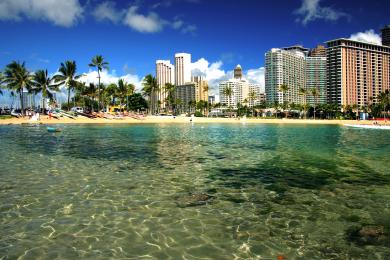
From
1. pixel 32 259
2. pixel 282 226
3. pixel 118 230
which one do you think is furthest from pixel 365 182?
pixel 32 259

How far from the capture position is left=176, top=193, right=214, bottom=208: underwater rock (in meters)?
11.7

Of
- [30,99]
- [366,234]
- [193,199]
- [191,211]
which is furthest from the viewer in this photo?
[30,99]

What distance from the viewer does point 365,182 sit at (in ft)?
51.7

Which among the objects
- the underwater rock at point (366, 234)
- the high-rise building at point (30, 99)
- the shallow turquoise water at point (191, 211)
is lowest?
the underwater rock at point (366, 234)

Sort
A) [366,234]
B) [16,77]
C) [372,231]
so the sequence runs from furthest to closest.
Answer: [16,77] < [372,231] < [366,234]

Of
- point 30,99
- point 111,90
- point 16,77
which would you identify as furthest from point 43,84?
point 30,99

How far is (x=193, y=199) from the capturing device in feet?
40.7

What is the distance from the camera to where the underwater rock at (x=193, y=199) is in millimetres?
11734

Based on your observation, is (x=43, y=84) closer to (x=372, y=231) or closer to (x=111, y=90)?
(x=111, y=90)

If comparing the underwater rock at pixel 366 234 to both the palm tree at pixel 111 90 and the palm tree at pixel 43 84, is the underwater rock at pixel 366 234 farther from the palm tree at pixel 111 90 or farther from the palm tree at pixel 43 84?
the palm tree at pixel 111 90

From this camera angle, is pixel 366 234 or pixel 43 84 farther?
→ pixel 43 84

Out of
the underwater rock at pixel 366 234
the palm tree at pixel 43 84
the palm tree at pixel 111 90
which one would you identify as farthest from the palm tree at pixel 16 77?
the underwater rock at pixel 366 234

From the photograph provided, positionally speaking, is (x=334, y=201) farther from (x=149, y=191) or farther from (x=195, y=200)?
(x=149, y=191)

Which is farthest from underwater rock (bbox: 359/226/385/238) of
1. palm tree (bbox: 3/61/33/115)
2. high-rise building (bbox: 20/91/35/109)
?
high-rise building (bbox: 20/91/35/109)
